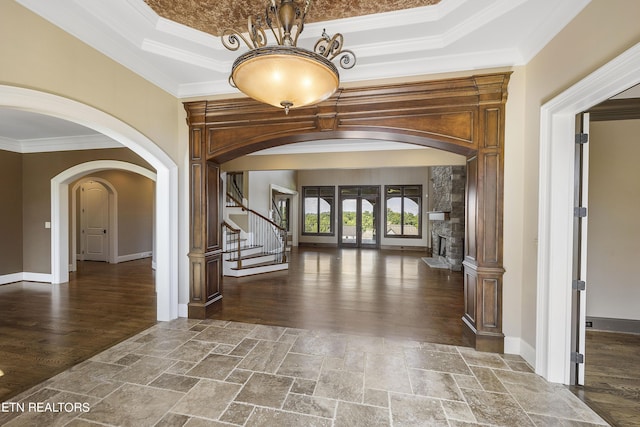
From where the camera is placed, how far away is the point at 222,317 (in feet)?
12.3

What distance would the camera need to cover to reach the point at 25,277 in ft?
18.8

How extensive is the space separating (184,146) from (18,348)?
2.78 meters

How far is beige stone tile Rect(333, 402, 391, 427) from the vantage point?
6.14ft

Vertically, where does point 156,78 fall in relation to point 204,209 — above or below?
above

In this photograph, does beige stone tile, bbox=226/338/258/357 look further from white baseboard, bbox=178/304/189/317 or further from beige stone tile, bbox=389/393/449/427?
beige stone tile, bbox=389/393/449/427

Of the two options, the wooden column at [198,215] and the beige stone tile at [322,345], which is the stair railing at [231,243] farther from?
the beige stone tile at [322,345]

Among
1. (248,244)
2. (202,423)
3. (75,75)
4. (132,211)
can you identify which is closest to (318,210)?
(248,244)

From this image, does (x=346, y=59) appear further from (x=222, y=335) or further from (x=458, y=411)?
(x=222, y=335)

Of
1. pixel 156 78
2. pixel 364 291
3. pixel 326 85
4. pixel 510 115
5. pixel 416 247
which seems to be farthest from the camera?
pixel 416 247

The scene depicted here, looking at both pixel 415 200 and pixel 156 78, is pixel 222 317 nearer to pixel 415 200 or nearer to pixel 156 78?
pixel 156 78

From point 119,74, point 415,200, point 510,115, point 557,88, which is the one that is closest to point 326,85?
point 557,88

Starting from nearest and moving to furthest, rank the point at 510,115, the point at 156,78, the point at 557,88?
the point at 557,88 → the point at 510,115 → the point at 156,78

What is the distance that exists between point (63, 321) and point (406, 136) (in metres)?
4.93

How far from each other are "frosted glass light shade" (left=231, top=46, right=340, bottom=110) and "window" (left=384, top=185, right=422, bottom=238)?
10223 millimetres
